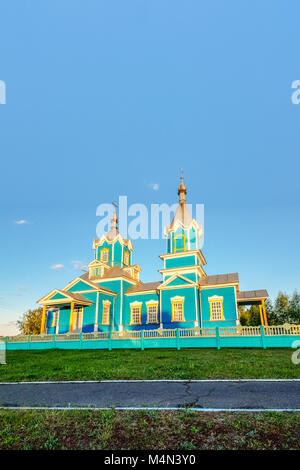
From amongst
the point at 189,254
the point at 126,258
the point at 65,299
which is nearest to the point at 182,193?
the point at 189,254

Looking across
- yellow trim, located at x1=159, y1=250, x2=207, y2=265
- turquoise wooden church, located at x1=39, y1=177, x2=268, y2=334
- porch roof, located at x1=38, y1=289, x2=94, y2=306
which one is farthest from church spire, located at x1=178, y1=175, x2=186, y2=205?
porch roof, located at x1=38, y1=289, x2=94, y2=306

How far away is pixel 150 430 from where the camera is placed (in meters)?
3.75

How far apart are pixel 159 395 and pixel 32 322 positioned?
5056 cm

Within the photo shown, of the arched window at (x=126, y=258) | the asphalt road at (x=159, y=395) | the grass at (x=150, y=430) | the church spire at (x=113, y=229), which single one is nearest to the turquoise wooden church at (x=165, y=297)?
the arched window at (x=126, y=258)

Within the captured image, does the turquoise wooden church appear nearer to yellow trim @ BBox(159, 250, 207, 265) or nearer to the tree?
yellow trim @ BBox(159, 250, 207, 265)

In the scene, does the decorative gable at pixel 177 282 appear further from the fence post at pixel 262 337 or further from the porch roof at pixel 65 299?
the fence post at pixel 262 337

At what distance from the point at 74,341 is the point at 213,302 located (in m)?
12.1

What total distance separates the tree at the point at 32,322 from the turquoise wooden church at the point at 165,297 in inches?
925

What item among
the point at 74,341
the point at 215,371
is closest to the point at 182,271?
the point at 74,341

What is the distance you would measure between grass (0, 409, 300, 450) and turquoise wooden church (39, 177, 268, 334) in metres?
19.4

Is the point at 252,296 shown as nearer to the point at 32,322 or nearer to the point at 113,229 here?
the point at 113,229

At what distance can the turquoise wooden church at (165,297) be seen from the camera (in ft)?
78.2

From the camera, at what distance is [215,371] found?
8367 mm

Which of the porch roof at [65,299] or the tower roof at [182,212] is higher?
the tower roof at [182,212]
